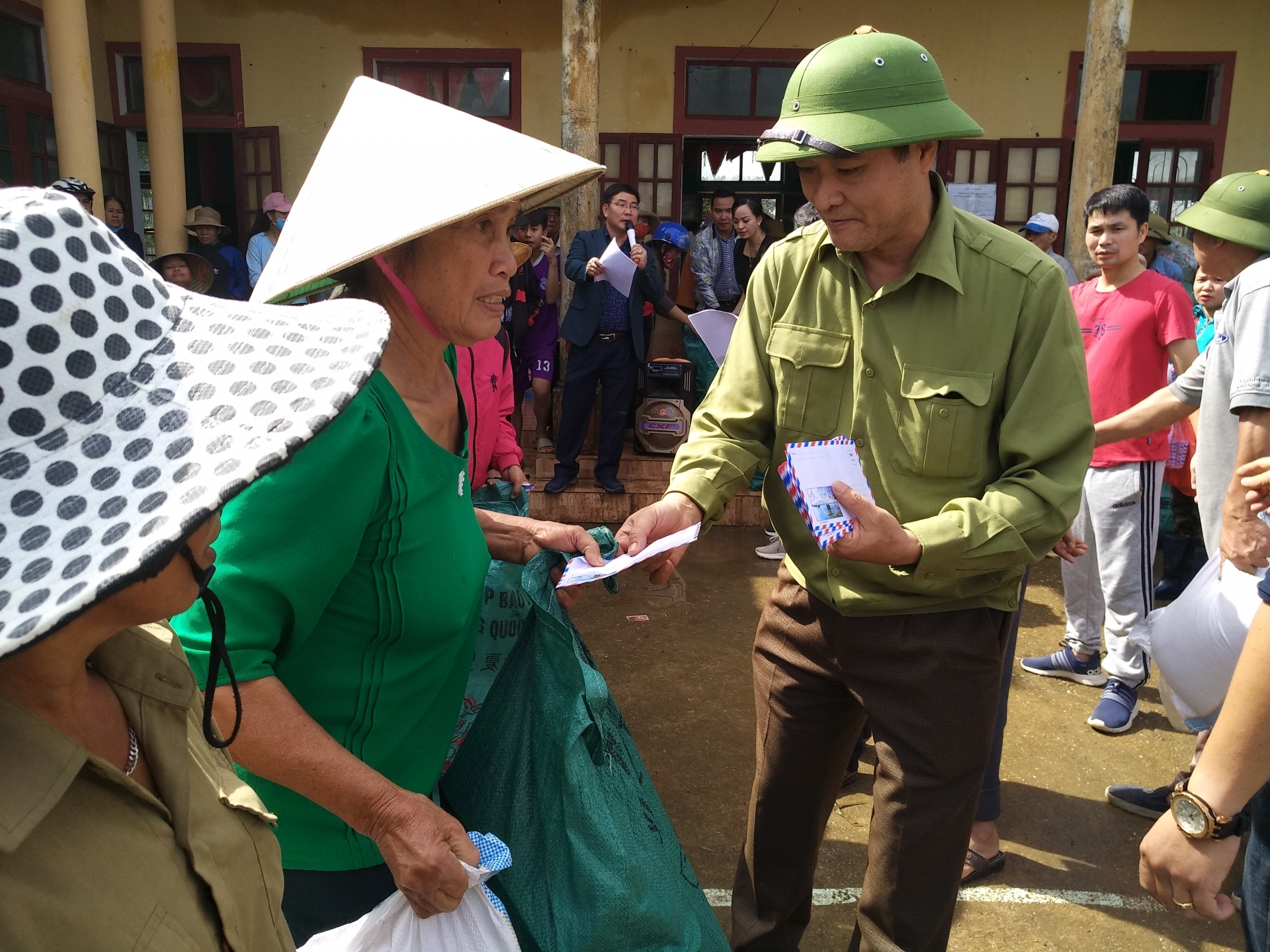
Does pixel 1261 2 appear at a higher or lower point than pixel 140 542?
higher

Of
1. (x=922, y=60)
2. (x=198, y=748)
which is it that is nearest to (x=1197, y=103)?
(x=922, y=60)

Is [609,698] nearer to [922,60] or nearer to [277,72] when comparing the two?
[922,60]

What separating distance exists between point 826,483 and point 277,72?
31.5ft

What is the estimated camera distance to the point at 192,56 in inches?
379

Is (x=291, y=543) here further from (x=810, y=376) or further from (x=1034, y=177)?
(x=1034, y=177)

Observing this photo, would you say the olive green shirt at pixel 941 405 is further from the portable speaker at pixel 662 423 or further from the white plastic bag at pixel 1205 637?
the portable speaker at pixel 662 423

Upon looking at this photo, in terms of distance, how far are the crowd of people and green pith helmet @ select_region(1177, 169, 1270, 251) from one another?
2 centimetres

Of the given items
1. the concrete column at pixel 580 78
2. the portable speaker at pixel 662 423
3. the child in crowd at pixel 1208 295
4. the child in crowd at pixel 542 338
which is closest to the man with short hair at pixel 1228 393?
the child in crowd at pixel 1208 295

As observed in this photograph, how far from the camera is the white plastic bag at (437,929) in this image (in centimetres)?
146

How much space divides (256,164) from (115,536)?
33.2 feet

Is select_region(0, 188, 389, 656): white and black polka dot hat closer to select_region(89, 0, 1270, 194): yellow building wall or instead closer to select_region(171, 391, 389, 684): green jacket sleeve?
select_region(171, 391, 389, 684): green jacket sleeve

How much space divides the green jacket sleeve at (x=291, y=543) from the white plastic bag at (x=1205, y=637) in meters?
1.95

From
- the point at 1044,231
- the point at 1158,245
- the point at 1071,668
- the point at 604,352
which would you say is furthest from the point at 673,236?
the point at 1071,668

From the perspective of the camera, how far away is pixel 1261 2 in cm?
947
